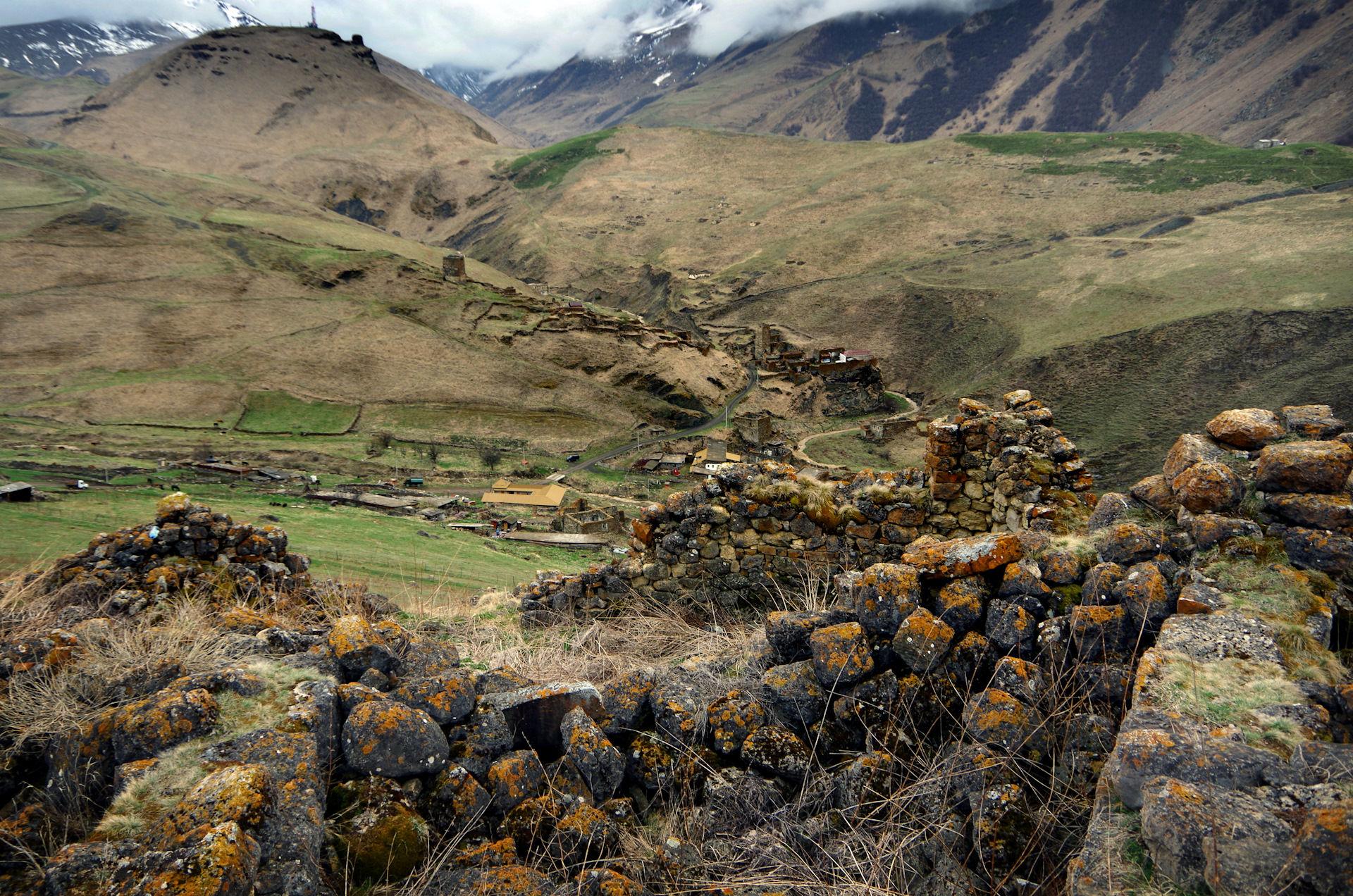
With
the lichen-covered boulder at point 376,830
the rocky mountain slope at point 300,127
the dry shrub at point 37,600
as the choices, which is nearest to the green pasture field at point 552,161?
the rocky mountain slope at point 300,127

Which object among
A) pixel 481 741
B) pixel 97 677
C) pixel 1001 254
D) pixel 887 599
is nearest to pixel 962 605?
pixel 887 599

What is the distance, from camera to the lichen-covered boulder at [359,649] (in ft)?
13.3

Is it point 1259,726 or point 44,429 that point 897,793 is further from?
point 44,429

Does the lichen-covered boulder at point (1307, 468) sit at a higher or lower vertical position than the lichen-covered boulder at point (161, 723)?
higher

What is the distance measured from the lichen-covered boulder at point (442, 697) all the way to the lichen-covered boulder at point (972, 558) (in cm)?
279

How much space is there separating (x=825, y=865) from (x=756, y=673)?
1468mm

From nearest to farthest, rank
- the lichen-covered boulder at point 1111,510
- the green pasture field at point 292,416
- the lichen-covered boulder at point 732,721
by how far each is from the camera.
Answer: the lichen-covered boulder at point 732,721
the lichen-covered boulder at point 1111,510
the green pasture field at point 292,416

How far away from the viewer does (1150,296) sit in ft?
178

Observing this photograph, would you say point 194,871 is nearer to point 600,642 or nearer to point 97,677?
point 97,677

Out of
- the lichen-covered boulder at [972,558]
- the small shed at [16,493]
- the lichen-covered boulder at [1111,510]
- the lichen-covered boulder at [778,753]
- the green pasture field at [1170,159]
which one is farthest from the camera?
the green pasture field at [1170,159]

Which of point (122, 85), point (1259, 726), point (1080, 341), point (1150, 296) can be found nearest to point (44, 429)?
point (1259, 726)

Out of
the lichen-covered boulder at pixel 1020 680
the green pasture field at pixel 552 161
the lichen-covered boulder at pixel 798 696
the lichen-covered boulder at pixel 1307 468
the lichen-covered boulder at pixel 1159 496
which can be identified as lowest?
the lichen-covered boulder at pixel 798 696

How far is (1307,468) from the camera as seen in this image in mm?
4211

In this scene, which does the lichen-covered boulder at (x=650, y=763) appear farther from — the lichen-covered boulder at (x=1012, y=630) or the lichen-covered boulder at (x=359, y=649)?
the lichen-covered boulder at (x=1012, y=630)
